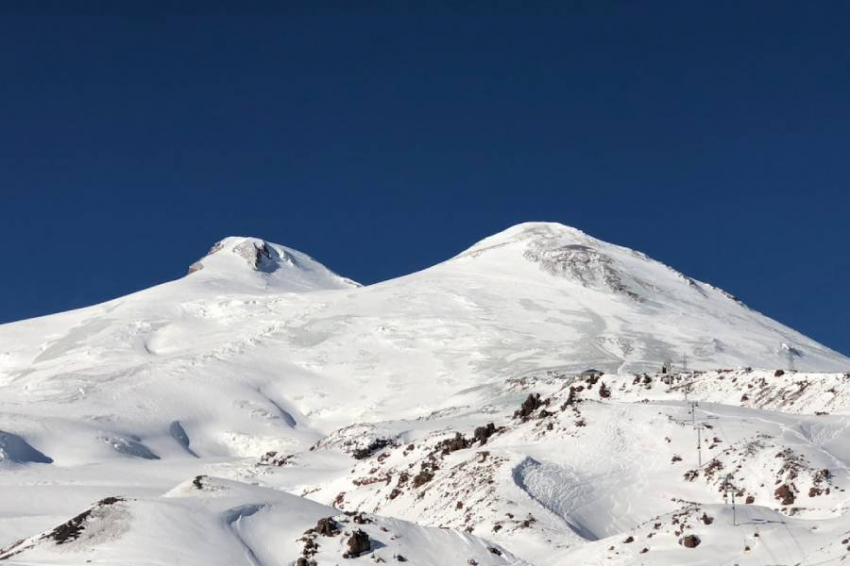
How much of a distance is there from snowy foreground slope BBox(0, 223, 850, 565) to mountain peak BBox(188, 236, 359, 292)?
61.8 inches

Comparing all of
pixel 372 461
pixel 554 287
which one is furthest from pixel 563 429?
pixel 554 287

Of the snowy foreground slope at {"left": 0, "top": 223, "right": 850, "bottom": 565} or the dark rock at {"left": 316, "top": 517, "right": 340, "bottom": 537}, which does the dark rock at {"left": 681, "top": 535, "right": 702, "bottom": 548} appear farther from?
the dark rock at {"left": 316, "top": 517, "right": 340, "bottom": 537}

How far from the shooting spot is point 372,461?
48.6m

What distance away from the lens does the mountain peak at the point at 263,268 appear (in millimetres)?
161750

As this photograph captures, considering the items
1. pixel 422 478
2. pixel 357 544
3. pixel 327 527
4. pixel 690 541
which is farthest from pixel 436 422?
pixel 357 544

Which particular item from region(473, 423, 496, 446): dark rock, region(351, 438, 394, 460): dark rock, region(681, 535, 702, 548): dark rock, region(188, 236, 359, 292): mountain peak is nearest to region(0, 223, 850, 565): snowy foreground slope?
region(681, 535, 702, 548): dark rock

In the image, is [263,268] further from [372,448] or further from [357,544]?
[357,544]

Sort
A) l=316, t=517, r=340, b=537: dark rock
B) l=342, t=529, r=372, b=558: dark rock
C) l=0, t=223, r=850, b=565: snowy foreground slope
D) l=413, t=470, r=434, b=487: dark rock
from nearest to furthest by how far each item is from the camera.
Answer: l=342, t=529, r=372, b=558: dark rock → l=316, t=517, r=340, b=537: dark rock → l=0, t=223, r=850, b=565: snowy foreground slope → l=413, t=470, r=434, b=487: dark rock

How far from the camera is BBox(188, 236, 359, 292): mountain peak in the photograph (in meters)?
162

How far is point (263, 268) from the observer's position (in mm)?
173500

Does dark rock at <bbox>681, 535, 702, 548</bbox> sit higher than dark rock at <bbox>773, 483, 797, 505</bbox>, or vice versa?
dark rock at <bbox>773, 483, 797, 505</bbox>

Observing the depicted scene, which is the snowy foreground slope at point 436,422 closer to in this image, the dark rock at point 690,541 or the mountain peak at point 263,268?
the dark rock at point 690,541

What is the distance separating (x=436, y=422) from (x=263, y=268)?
112 m

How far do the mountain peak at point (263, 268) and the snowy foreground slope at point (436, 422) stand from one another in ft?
5.15
